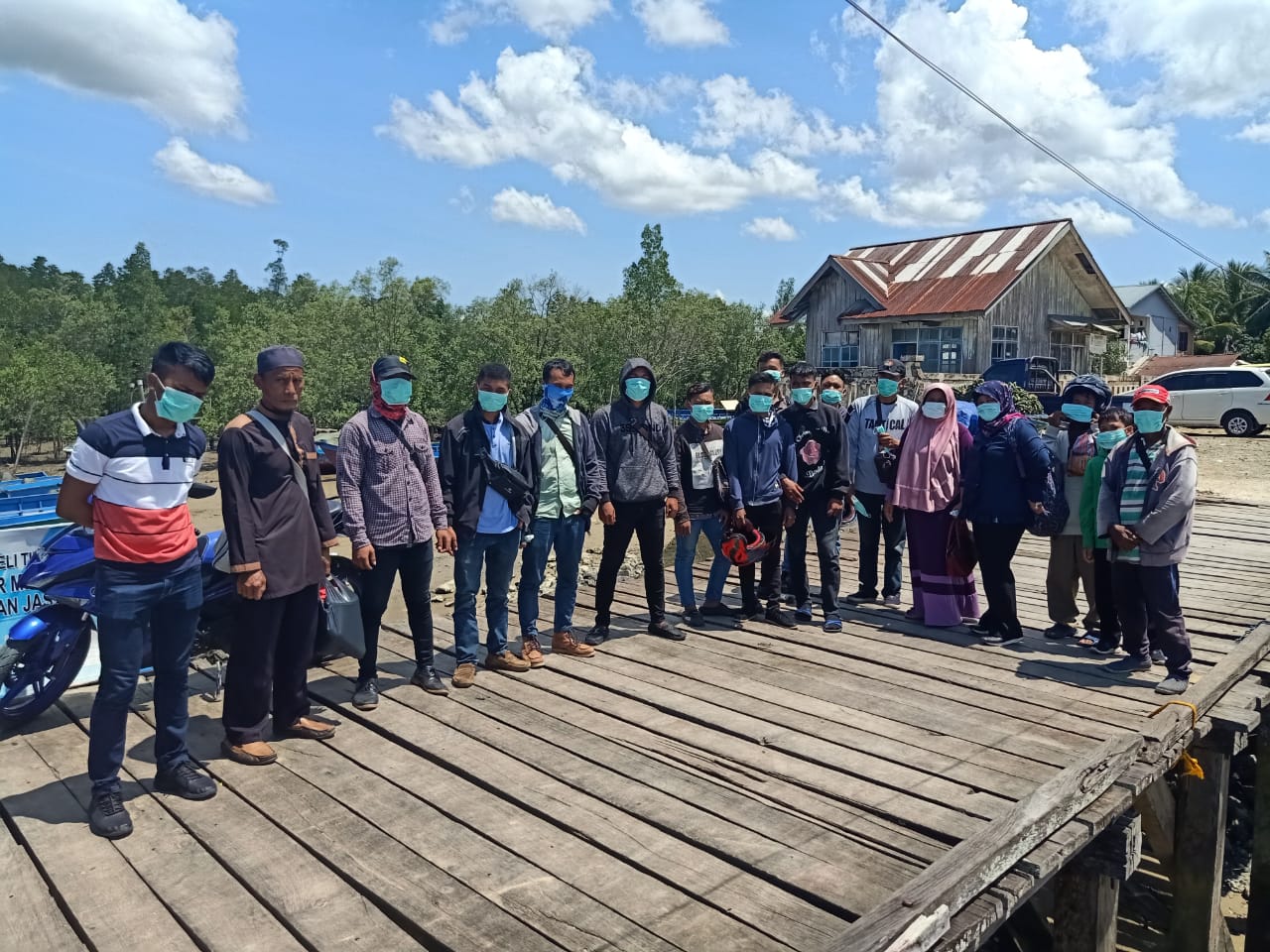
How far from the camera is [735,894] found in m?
2.86

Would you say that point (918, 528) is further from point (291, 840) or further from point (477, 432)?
point (291, 840)

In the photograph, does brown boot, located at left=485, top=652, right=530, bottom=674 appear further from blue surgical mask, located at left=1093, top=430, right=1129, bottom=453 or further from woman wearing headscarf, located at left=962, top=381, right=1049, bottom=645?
blue surgical mask, located at left=1093, top=430, right=1129, bottom=453

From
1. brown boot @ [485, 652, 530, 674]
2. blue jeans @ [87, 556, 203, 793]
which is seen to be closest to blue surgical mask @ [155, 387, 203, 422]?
blue jeans @ [87, 556, 203, 793]

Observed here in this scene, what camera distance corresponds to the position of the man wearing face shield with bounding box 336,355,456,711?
4246 millimetres

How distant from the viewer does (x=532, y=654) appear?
5.11 meters

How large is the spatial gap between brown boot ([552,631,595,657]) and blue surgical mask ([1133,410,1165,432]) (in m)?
3.23

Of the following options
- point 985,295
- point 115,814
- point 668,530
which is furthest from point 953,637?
point 985,295

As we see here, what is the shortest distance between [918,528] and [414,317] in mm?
24781

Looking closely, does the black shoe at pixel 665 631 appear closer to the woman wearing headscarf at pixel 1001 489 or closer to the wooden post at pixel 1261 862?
the woman wearing headscarf at pixel 1001 489

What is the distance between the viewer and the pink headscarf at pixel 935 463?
5.62 metres

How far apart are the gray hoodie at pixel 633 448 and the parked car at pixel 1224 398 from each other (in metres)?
18.3

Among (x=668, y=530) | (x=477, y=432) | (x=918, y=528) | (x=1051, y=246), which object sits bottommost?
(x=668, y=530)

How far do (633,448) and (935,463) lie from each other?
1.91 meters

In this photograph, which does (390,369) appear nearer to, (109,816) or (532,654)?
(532,654)
